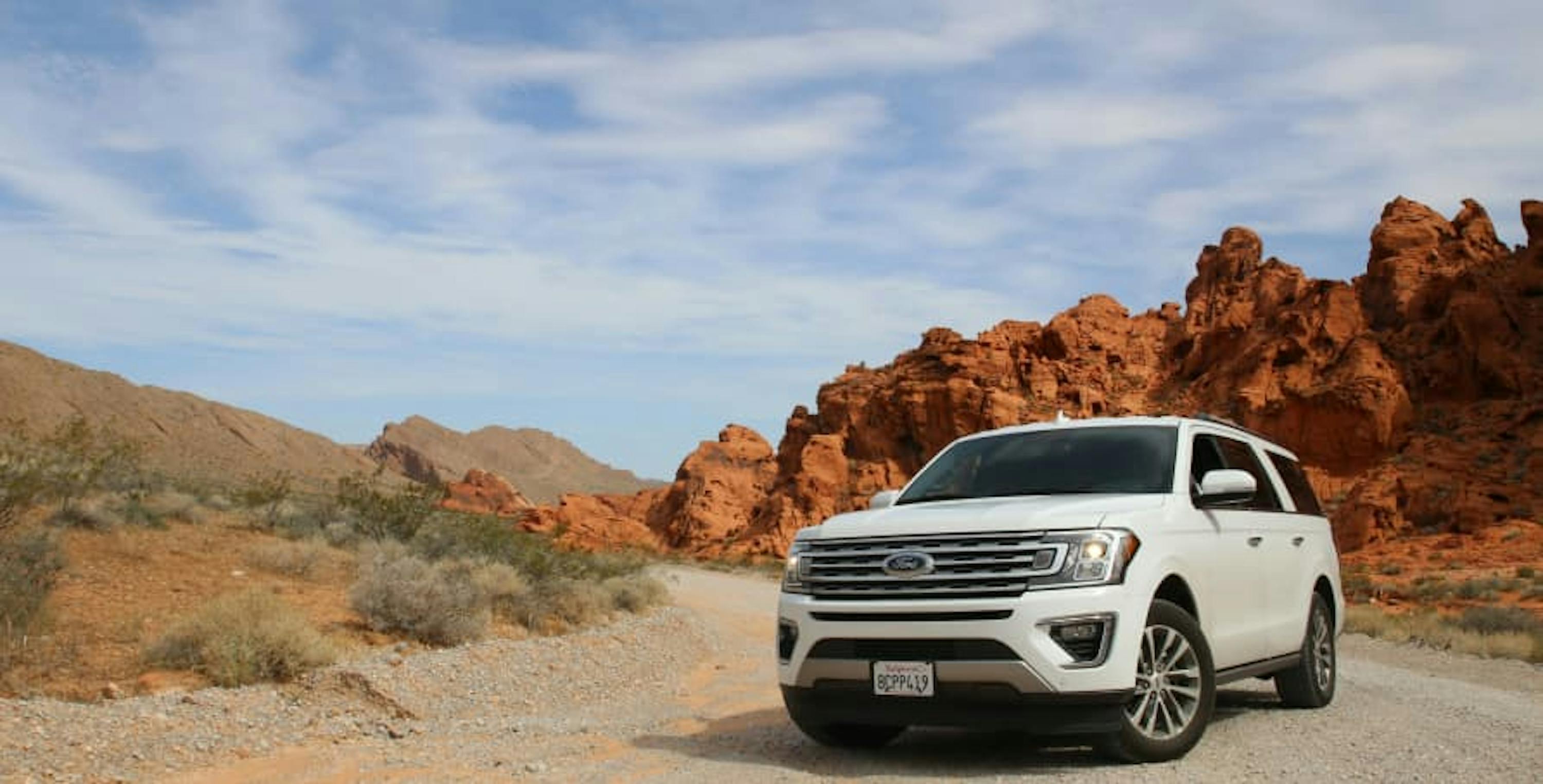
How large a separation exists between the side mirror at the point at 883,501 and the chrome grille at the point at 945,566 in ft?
Answer: 3.03

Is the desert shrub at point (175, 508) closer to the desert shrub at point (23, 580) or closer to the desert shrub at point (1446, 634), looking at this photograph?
the desert shrub at point (23, 580)

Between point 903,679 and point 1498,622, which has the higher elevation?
point 903,679

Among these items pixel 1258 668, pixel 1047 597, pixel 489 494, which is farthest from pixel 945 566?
pixel 489 494

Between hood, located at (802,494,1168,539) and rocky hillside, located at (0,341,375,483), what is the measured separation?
64807 mm

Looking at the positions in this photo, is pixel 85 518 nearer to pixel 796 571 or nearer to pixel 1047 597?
pixel 796 571

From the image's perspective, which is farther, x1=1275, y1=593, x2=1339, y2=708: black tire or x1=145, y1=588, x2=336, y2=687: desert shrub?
x1=145, y1=588, x2=336, y2=687: desert shrub

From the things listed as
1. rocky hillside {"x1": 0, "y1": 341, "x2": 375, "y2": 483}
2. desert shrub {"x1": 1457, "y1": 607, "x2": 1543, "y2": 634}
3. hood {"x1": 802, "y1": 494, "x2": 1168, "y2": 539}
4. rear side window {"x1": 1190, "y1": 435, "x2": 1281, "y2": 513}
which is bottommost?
desert shrub {"x1": 1457, "y1": 607, "x2": 1543, "y2": 634}

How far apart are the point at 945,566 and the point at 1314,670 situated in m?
4.26

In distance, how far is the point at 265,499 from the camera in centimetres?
2097

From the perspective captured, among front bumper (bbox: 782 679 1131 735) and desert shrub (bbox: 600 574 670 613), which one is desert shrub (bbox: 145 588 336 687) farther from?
desert shrub (bbox: 600 574 670 613)

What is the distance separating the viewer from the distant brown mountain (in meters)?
135

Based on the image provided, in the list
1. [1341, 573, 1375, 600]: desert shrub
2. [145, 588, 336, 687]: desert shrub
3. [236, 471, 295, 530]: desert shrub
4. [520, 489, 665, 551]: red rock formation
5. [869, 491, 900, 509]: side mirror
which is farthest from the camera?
[520, 489, 665, 551]: red rock formation

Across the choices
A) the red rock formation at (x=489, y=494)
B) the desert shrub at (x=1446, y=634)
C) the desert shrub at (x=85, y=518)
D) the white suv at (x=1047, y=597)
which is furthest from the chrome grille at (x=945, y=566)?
the red rock formation at (x=489, y=494)

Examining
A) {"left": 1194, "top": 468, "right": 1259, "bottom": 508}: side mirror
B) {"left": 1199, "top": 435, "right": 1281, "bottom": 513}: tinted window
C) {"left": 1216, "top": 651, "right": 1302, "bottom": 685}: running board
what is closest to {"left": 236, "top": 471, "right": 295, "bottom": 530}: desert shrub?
{"left": 1199, "top": 435, "right": 1281, "bottom": 513}: tinted window
